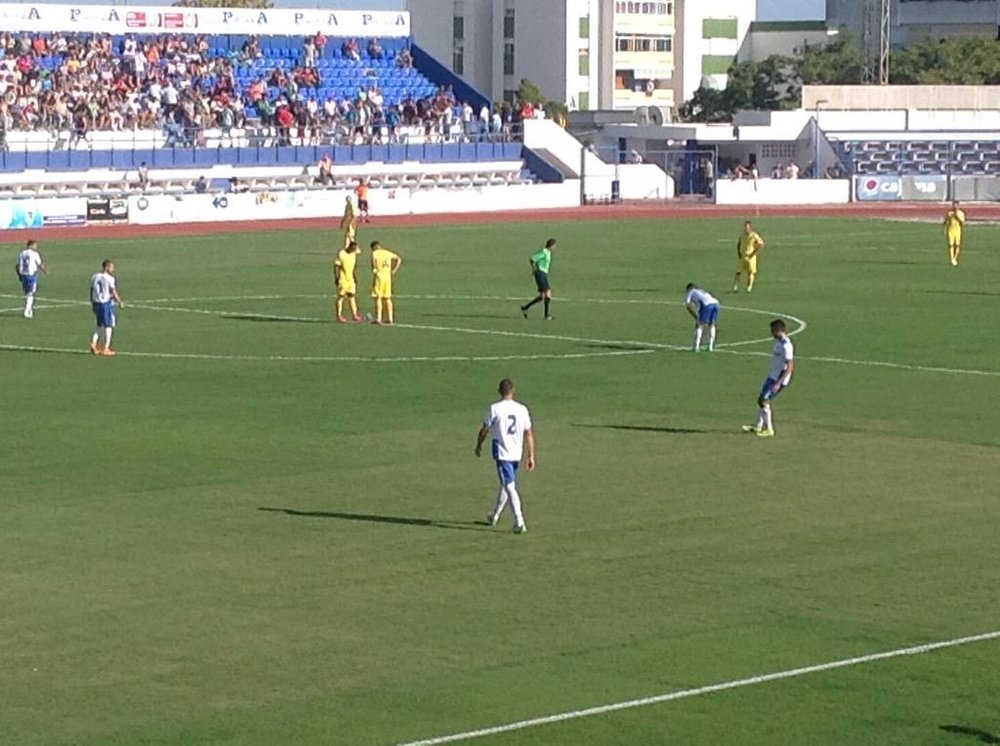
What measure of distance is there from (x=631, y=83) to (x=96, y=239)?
85069 mm

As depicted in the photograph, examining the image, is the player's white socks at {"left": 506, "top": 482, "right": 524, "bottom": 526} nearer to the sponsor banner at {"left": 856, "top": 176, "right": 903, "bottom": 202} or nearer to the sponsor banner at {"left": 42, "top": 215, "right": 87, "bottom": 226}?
the sponsor banner at {"left": 42, "top": 215, "right": 87, "bottom": 226}

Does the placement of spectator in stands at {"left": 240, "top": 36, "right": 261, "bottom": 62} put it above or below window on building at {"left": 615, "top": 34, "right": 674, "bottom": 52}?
below

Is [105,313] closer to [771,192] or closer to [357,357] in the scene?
[357,357]

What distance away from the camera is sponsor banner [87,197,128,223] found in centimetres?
7656

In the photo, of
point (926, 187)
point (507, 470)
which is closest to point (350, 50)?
point (926, 187)

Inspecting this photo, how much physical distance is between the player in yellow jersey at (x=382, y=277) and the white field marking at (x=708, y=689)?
25.3 meters

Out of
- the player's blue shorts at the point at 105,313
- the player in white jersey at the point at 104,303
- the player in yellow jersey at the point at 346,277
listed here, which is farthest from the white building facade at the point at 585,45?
the player's blue shorts at the point at 105,313

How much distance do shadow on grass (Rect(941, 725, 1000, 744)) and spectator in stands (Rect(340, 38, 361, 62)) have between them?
3378 inches

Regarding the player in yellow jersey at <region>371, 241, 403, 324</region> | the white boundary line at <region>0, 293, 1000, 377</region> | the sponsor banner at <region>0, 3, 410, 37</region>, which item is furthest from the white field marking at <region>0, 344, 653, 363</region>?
the sponsor banner at <region>0, 3, 410, 37</region>

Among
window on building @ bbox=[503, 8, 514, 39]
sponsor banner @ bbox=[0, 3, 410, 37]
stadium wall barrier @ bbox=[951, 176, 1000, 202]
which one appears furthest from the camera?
window on building @ bbox=[503, 8, 514, 39]

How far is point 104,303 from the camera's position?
38.0 m

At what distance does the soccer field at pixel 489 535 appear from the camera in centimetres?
1572

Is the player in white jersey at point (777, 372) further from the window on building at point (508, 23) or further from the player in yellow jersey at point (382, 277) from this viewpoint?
the window on building at point (508, 23)

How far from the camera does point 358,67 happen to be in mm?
98000
